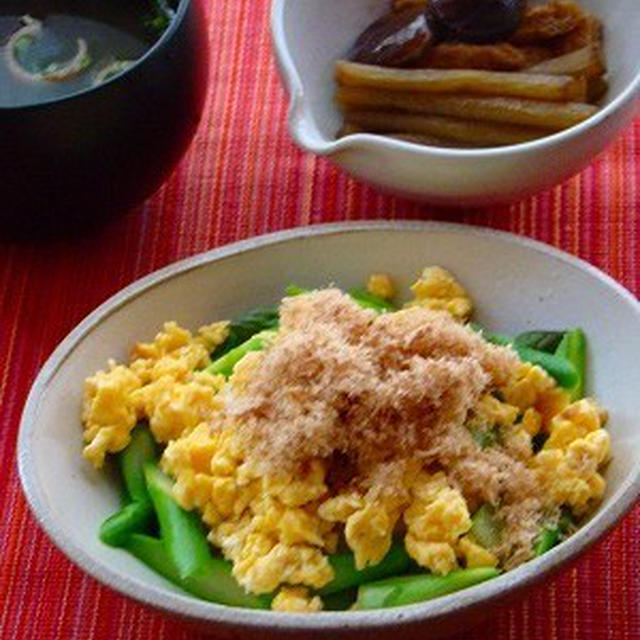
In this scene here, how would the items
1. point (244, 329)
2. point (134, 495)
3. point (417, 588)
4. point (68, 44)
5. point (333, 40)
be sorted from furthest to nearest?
point (333, 40) → point (68, 44) → point (244, 329) → point (134, 495) → point (417, 588)

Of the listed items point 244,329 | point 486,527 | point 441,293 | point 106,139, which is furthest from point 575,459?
point 106,139

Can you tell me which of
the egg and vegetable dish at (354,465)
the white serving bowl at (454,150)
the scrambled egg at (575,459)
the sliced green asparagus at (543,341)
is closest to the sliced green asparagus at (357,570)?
the egg and vegetable dish at (354,465)

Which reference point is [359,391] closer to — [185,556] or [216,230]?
[185,556]

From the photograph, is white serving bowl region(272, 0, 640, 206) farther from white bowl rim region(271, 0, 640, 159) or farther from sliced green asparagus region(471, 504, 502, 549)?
sliced green asparagus region(471, 504, 502, 549)

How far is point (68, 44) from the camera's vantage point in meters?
1.23

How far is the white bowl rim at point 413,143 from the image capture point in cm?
112

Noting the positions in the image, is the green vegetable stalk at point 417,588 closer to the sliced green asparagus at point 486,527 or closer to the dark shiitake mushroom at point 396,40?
the sliced green asparagus at point 486,527

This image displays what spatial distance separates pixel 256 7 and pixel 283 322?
23.9 inches

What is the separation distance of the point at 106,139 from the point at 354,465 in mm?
391

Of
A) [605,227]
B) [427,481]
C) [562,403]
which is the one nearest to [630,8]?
[605,227]

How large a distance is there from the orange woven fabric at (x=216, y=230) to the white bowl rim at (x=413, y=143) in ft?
0.36

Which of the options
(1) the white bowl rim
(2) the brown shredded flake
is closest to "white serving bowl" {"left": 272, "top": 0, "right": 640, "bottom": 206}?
(1) the white bowl rim

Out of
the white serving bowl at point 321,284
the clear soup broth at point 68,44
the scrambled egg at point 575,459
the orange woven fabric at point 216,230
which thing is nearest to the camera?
the white serving bowl at point 321,284

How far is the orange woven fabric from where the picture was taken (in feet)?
3.41
